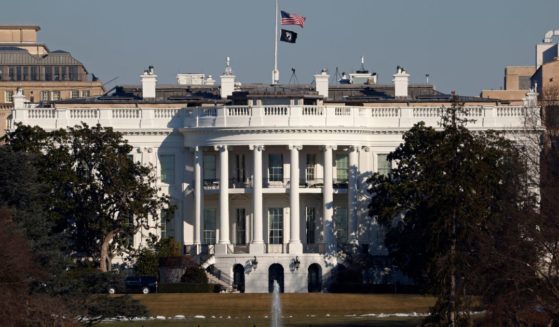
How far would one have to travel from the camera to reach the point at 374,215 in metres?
139

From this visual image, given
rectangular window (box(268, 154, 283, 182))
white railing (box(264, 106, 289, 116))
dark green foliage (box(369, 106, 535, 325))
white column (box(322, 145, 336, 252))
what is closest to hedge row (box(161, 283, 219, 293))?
dark green foliage (box(369, 106, 535, 325))

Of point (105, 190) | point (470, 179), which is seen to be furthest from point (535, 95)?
point (470, 179)

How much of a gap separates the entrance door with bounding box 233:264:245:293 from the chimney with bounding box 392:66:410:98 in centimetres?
1877

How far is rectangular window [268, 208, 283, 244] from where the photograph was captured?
149 metres

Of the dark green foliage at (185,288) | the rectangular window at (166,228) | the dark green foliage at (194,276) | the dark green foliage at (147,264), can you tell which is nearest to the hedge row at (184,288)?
the dark green foliage at (185,288)

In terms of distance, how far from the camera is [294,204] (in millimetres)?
146250

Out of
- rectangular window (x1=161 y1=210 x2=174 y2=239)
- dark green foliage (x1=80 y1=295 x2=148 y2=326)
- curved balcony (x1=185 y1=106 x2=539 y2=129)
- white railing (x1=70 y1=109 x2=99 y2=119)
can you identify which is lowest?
dark green foliage (x1=80 y1=295 x2=148 y2=326)

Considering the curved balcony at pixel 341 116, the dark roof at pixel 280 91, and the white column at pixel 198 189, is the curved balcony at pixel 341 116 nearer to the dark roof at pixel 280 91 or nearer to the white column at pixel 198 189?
the dark roof at pixel 280 91

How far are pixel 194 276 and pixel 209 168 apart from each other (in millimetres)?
13615

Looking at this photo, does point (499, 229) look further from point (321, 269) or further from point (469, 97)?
point (469, 97)

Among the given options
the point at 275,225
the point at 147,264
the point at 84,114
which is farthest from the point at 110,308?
the point at 84,114

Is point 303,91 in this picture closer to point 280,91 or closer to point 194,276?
point 280,91

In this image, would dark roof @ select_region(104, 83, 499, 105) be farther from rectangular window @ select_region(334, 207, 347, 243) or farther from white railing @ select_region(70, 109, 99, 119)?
rectangular window @ select_region(334, 207, 347, 243)

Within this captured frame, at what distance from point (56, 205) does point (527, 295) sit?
147 ft
